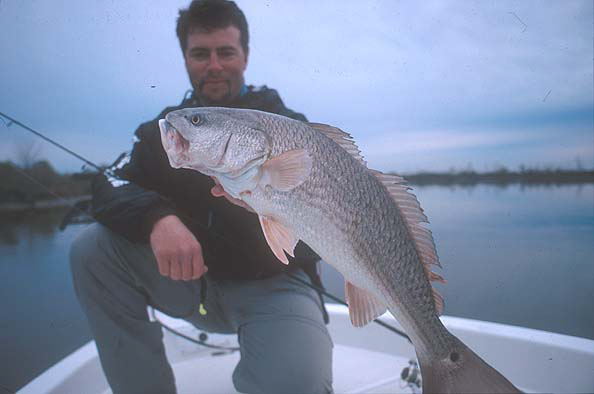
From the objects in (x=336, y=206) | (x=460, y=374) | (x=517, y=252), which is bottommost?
(x=460, y=374)

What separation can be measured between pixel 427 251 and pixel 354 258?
221mm

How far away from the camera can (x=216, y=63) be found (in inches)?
71.7

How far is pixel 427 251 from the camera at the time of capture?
116cm

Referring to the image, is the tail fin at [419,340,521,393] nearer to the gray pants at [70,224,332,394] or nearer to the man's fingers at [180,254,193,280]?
the gray pants at [70,224,332,394]

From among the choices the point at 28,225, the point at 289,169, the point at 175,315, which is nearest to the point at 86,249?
the point at 175,315

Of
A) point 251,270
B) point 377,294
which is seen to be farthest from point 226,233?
point 377,294

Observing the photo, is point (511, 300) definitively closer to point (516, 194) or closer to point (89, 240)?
point (516, 194)

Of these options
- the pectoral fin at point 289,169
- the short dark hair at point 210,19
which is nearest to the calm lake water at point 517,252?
the pectoral fin at point 289,169

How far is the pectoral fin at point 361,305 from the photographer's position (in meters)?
1.21

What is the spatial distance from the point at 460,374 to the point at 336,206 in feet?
1.95

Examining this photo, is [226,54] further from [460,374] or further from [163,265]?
[460,374]

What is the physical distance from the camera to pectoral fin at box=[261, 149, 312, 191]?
120 cm

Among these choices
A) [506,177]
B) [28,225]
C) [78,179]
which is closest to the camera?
[506,177]

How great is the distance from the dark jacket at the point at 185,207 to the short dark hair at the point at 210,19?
0.55 metres
